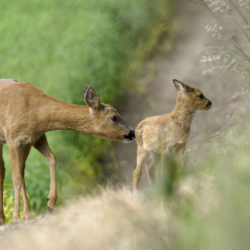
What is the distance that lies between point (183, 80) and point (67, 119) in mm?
3149

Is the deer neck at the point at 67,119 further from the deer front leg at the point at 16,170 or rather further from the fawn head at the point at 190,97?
the fawn head at the point at 190,97

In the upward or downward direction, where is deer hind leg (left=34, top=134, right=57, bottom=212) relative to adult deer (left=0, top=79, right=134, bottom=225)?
downward

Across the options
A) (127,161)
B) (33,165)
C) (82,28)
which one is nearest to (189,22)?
(82,28)

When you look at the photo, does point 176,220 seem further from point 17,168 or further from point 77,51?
point 77,51

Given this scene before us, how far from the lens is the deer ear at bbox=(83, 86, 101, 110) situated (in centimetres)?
279

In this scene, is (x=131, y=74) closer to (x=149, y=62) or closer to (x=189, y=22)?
(x=149, y=62)

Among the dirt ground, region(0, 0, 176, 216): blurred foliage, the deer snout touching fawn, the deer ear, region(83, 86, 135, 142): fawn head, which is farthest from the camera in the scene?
the dirt ground

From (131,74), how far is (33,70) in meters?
1.32

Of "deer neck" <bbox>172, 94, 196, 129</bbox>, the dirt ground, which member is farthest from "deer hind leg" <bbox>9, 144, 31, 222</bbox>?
the dirt ground

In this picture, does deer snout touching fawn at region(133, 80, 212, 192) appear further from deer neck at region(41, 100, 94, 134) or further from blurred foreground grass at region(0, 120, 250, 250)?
blurred foreground grass at region(0, 120, 250, 250)

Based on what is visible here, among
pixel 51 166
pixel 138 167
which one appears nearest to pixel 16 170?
pixel 51 166

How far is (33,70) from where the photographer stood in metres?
5.85

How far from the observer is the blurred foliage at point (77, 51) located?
17.6 feet

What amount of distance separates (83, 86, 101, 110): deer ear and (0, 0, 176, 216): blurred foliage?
7.61 feet
